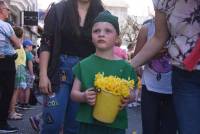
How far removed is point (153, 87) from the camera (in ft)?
14.5

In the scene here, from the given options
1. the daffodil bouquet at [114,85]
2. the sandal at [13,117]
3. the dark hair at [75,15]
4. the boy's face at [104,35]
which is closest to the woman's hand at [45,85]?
the dark hair at [75,15]

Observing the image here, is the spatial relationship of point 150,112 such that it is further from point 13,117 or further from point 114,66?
point 13,117

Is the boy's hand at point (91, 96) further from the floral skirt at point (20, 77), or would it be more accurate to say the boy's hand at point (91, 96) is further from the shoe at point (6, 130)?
the floral skirt at point (20, 77)

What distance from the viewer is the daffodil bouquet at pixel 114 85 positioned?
3.31 metres

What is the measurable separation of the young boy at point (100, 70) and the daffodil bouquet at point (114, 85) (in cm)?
18

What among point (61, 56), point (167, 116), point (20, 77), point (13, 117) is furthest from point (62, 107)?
point (20, 77)

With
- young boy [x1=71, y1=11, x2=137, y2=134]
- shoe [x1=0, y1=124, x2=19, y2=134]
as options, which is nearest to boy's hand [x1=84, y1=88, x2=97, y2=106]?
young boy [x1=71, y1=11, x2=137, y2=134]

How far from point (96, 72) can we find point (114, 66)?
139mm

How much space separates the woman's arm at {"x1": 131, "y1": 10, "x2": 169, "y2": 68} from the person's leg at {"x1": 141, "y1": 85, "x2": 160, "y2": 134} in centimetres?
92

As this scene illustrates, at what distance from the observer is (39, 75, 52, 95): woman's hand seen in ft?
13.7

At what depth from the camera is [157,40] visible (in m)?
3.33

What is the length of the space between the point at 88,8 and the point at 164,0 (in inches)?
54.3

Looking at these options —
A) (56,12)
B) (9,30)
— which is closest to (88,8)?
(56,12)

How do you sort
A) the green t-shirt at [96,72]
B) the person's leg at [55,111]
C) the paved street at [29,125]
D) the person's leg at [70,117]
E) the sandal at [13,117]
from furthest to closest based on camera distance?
1. the sandal at [13,117]
2. the paved street at [29,125]
3. the person's leg at [70,117]
4. the person's leg at [55,111]
5. the green t-shirt at [96,72]
